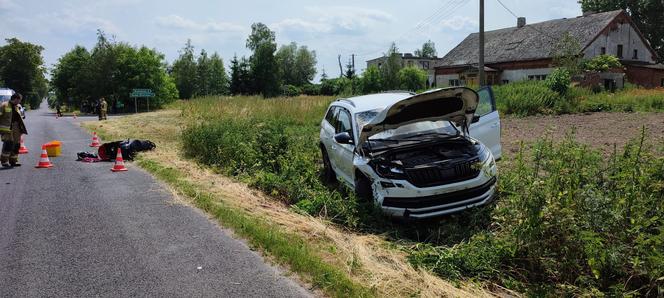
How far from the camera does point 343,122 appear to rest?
8719 mm

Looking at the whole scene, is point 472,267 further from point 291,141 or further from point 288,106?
point 288,106

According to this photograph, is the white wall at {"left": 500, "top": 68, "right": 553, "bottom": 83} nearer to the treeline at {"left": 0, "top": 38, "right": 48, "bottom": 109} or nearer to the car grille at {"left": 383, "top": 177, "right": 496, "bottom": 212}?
the car grille at {"left": 383, "top": 177, "right": 496, "bottom": 212}

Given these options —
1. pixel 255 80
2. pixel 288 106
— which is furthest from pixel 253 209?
pixel 255 80

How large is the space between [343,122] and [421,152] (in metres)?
2.23

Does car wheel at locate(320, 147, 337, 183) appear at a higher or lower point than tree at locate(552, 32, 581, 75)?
lower

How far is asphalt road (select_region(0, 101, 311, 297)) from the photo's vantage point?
14.8ft

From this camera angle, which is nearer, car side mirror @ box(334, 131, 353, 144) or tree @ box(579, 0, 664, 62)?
car side mirror @ box(334, 131, 353, 144)

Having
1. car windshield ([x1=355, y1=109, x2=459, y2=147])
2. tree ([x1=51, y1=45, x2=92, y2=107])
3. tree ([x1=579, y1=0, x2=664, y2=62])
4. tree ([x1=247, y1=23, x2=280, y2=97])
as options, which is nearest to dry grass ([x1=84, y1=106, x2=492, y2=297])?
car windshield ([x1=355, y1=109, x2=459, y2=147])

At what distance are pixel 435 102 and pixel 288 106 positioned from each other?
55.8 feet

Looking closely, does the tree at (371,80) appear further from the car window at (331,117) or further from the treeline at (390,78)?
the car window at (331,117)

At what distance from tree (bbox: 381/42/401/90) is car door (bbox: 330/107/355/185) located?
1713 inches

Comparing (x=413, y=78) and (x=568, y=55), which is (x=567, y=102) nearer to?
(x=568, y=55)

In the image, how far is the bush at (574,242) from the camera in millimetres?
4160

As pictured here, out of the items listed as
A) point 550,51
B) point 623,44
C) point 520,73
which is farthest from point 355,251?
point 623,44
